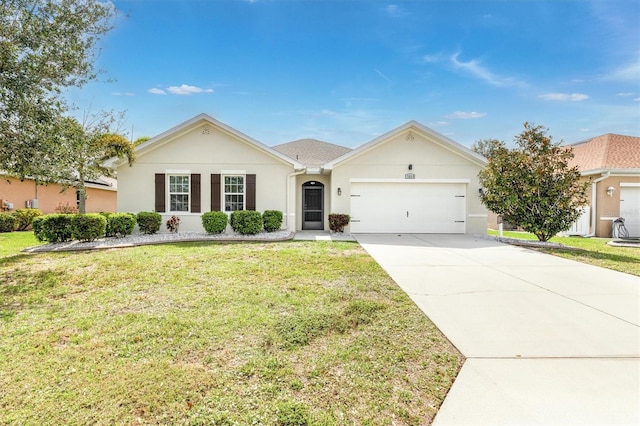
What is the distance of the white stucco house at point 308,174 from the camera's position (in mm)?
13586

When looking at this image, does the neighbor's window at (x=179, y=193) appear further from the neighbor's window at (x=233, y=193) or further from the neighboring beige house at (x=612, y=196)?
the neighboring beige house at (x=612, y=196)

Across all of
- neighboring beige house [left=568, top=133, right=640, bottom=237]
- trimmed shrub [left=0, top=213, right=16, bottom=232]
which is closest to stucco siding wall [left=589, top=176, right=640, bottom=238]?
neighboring beige house [left=568, top=133, right=640, bottom=237]

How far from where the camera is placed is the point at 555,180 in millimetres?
11664

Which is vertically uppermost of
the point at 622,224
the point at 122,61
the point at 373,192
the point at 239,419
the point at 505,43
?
the point at 505,43

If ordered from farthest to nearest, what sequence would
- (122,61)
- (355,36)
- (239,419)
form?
(355,36) → (122,61) → (239,419)

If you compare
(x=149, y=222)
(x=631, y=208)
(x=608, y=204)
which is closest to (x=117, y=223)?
(x=149, y=222)

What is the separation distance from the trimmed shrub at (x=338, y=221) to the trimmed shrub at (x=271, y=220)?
2.23m

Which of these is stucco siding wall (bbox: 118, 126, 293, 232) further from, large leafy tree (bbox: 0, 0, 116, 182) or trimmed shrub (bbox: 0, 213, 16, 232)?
trimmed shrub (bbox: 0, 213, 16, 232)

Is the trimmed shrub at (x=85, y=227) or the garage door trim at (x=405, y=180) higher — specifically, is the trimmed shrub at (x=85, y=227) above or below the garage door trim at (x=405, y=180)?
below

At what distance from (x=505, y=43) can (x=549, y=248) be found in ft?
25.7

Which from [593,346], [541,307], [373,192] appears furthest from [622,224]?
[593,346]

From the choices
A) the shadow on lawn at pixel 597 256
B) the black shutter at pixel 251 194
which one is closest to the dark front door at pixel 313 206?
the black shutter at pixel 251 194

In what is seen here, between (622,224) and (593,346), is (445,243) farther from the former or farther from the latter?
(622,224)

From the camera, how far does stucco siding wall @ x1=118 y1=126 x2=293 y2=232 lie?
13570 millimetres
